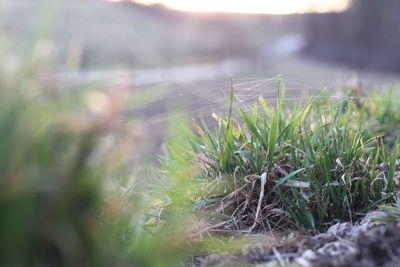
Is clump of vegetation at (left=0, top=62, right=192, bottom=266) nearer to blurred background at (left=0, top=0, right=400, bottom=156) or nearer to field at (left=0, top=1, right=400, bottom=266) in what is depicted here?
field at (left=0, top=1, right=400, bottom=266)

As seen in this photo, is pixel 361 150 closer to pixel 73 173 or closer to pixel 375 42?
pixel 73 173

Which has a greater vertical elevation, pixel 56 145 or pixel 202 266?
pixel 56 145

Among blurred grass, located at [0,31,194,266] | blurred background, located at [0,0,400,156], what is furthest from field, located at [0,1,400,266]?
blurred background, located at [0,0,400,156]

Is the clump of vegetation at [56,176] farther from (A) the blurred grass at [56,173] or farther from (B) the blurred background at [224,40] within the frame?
(B) the blurred background at [224,40]

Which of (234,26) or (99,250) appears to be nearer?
(99,250)

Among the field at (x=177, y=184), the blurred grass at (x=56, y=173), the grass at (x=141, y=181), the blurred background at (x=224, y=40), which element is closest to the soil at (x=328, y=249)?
the field at (x=177, y=184)

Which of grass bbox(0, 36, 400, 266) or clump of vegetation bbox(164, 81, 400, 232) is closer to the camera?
grass bbox(0, 36, 400, 266)

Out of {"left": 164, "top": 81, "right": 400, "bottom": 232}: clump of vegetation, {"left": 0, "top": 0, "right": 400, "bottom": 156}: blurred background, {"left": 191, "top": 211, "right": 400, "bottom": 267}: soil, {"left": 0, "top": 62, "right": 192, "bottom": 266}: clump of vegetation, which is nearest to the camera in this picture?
{"left": 0, "top": 62, "right": 192, "bottom": 266}: clump of vegetation

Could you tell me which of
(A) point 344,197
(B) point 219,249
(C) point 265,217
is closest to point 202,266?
(B) point 219,249
